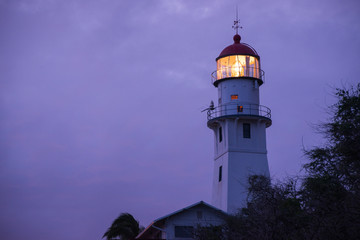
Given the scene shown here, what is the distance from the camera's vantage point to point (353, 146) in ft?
61.1

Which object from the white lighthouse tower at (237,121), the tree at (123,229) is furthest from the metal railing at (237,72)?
the tree at (123,229)

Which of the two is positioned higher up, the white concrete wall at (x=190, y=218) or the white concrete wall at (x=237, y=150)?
the white concrete wall at (x=237, y=150)

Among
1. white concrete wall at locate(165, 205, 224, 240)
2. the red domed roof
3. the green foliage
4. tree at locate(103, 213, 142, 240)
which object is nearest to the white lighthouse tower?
the red domed roof

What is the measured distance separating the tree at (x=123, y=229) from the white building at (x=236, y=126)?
9.71 ft

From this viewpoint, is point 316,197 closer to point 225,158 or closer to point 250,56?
point 225,158

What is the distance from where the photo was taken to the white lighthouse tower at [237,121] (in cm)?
3897

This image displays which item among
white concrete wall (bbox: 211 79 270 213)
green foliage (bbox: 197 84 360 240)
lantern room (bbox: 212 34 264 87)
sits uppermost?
lantern room (bbox: 212 34 264 87)

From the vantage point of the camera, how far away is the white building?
3841cm

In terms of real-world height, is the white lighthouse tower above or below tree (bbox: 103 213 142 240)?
above

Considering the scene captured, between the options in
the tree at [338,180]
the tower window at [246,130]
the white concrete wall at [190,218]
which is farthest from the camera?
the tower window at [246,130]

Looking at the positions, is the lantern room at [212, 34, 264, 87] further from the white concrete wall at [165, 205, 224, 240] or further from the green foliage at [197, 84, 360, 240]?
the green foliage at [197, 84, 360, 240]

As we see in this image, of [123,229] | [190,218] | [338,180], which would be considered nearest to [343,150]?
[338,180]

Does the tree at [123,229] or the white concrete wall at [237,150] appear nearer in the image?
the white concrete wall at [237,150]

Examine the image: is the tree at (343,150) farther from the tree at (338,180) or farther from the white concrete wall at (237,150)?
the white concrete wall at (237,150)
